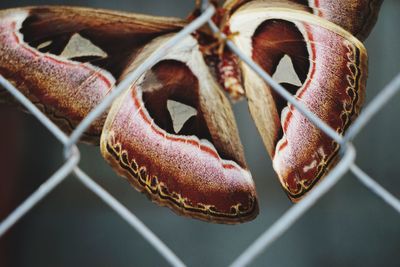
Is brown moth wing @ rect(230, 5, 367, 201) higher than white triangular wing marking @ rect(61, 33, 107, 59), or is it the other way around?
white triangular wing marking @ rect(61, 33, 107, 59)

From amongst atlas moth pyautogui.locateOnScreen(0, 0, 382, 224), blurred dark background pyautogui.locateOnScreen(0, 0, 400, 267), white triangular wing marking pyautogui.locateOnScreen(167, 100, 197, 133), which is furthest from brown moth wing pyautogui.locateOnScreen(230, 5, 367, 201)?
blurred dark background pyautogui.locateOnScreen(0, 0, 400, 267)

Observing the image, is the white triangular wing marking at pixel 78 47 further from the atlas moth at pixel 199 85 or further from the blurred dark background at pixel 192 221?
the blurred dark background at pixel 192 221

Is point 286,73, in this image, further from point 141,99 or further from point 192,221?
point 192,221

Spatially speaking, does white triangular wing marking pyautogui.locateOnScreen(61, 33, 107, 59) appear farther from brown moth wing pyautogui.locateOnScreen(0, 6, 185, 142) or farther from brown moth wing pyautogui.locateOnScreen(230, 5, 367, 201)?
brown moth wing pyautogui.locateOnScreen(230, 5, 367, 201)

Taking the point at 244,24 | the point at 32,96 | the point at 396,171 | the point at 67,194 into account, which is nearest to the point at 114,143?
the point at 32,96

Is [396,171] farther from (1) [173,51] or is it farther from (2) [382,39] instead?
(1) [173,51]

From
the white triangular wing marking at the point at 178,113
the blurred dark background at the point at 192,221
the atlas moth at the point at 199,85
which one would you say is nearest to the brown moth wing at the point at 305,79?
the atlas moth at the point at 199,85
